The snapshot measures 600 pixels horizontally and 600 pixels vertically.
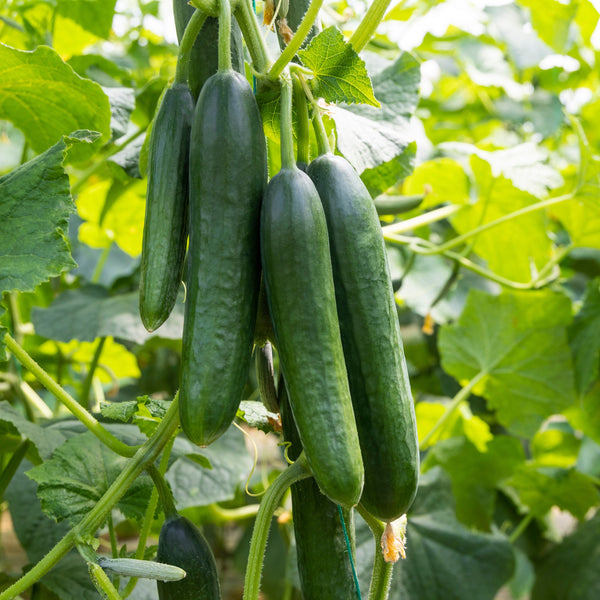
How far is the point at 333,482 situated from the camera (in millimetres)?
588

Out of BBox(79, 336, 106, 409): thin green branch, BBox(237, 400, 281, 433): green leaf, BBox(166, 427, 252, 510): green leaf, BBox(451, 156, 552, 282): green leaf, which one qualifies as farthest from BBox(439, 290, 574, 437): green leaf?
BBox(237, 400, 281, 433): green leaf

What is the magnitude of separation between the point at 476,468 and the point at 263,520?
1.26 m

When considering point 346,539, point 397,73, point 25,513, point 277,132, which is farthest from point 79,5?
point 346,539

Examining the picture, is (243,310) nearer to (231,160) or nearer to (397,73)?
(231,160)

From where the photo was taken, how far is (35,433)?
3.36 ft

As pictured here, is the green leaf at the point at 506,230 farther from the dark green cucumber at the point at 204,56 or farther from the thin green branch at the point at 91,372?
the dark green cucumber at the point at 204,56

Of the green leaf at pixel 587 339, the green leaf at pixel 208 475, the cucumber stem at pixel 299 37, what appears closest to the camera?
the cucumber stem at pixel 299 37

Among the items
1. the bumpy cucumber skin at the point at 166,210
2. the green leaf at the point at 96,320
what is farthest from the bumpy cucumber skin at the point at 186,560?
the green leaf at the point at 96,320

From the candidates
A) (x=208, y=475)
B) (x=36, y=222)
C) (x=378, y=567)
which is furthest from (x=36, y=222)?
(x=208, y=475)

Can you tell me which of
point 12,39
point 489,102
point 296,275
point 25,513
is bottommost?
point 25,513

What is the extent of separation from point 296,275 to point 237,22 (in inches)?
12.3

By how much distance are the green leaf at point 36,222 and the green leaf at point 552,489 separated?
1.35 m

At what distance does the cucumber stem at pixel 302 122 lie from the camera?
2.44 feet

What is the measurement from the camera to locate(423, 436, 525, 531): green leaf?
1.83 meters
